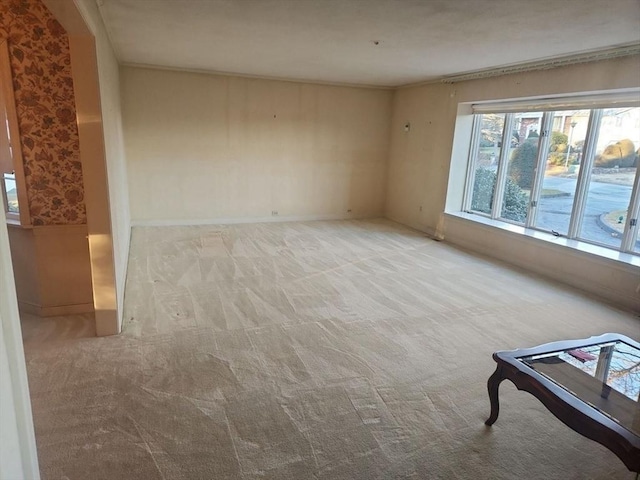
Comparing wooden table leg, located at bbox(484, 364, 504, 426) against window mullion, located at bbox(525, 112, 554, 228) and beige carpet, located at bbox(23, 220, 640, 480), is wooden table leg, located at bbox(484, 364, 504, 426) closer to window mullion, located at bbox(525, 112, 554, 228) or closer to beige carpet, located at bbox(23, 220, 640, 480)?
beige carpet, located at bbox(23, 220, 640, 480)

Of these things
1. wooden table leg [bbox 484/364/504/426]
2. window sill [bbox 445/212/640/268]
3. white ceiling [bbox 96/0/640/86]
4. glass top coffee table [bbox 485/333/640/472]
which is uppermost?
white ceiling [bbox 96/0/640/86]

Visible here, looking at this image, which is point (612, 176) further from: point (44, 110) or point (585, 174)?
point (44, 110)

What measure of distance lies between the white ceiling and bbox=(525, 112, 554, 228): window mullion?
861mm

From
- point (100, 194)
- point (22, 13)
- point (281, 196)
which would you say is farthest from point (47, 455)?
point (281, 196)

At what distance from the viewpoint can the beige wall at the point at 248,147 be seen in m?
6.30

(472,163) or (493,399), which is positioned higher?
(472,163)

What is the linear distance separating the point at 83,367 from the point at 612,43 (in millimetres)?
4950

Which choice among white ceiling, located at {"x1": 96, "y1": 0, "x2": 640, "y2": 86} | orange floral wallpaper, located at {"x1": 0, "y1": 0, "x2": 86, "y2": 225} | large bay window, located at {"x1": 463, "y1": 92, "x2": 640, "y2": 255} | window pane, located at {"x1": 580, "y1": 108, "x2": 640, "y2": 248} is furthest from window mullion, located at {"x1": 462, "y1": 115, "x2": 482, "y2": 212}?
orange floral wallpaper, located at {"x1": 0, "y1": 0, "x2": 86, "y2": 225}

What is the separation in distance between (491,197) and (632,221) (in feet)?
6.35

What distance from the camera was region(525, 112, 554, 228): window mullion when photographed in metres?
5.05

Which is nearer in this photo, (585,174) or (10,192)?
(10,192)

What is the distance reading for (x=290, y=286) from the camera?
4.19 m

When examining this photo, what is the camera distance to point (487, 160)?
6020mm

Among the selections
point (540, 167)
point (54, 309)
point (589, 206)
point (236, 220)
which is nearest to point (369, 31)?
point (540, 167)
